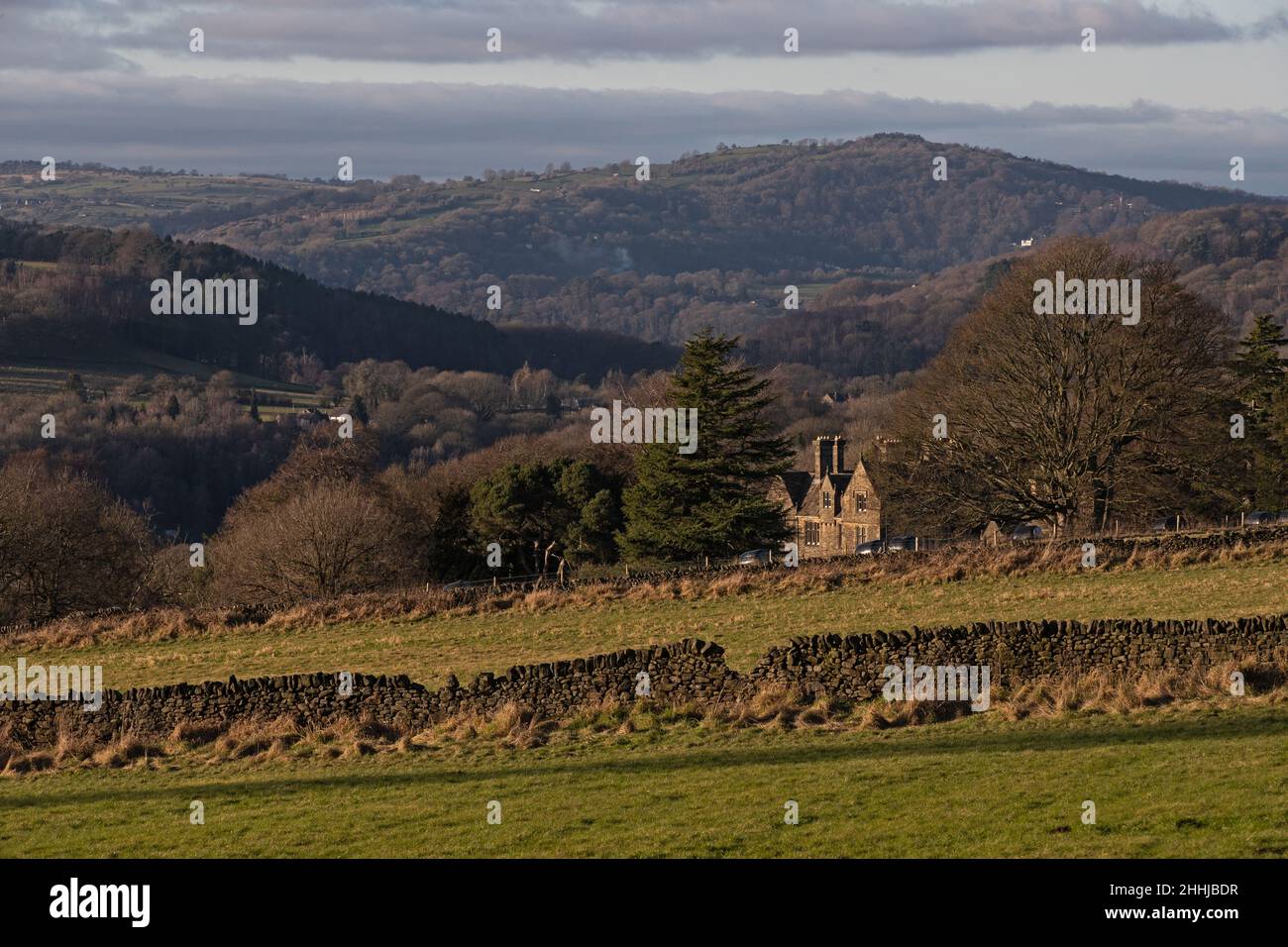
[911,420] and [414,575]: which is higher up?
[911,420]

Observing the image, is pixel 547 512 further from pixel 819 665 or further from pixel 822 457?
pixel 819 665

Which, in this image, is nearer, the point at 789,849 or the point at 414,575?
the point at 789,849

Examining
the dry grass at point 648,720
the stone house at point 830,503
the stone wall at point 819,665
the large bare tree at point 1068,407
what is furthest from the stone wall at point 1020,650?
the stone house at point 830,503

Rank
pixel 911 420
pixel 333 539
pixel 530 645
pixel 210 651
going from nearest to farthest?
pixel 530 645, pixel 210 651, pixel 911 420, pixel 333 539

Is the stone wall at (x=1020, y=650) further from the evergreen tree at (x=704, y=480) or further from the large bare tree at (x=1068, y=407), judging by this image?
the evergreen tree at (x=704, y=480)

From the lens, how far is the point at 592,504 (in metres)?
66.4

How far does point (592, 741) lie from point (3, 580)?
41427mm

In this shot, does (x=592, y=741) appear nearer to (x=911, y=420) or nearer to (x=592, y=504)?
(x=911, y=420)

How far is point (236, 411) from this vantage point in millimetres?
191750

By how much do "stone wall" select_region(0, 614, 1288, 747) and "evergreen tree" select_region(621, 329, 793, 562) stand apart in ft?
108

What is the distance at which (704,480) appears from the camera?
5844 cm

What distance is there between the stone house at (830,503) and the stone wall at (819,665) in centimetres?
5444

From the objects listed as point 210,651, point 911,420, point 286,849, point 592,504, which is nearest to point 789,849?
point 286,849
